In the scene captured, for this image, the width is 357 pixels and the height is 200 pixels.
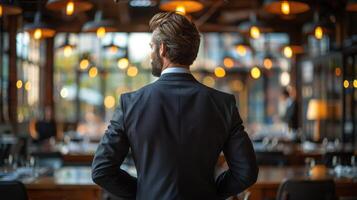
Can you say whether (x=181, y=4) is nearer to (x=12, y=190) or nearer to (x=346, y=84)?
(x=12, y=190)

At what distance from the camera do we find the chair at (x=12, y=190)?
4.49 meters

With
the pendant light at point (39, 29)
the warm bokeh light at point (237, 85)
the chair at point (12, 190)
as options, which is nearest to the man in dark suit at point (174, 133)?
the chair at point (12, 190)

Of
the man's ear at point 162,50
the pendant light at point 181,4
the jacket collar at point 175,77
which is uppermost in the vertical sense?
the pendant light at point 181,4

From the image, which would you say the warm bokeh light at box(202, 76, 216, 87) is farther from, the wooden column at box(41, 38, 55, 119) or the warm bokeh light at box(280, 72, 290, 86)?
the wooden column at box(41, 38, 55, 119)

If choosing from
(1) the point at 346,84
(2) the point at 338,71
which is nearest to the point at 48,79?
(2) the point at 338,71

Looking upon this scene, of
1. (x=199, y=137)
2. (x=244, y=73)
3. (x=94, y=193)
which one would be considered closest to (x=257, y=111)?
(x=244, y=73)

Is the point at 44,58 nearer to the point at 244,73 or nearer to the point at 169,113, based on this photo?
the point at 244,73

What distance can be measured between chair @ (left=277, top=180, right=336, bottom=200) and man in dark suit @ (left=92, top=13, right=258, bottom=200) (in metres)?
2.71

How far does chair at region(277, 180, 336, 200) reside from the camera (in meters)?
5.00

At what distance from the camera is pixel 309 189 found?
5.04 meters

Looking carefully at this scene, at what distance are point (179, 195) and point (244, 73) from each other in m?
17.4

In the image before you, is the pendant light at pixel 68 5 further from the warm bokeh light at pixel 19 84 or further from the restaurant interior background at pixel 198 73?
the warm bokeh light at pixel 19 84

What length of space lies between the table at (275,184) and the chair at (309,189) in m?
0.27

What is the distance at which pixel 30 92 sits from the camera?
47.4ft
